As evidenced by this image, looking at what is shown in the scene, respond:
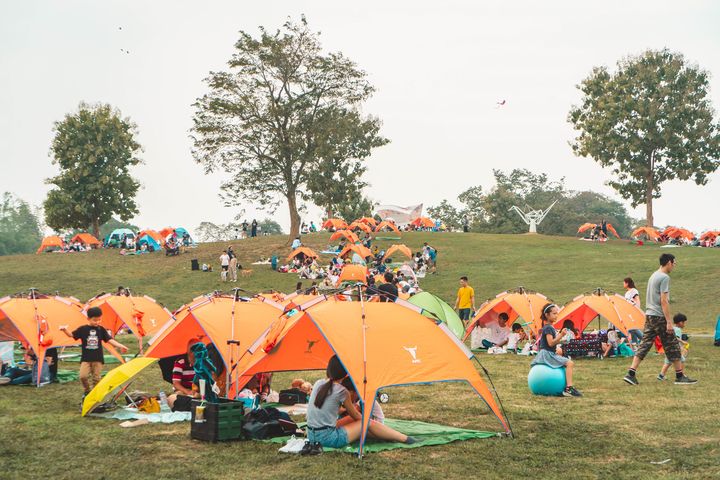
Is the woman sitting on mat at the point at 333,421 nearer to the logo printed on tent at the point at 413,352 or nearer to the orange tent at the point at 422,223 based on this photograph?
the logo printed on tent at the point at 413,352

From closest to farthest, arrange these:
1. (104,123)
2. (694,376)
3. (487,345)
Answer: (694,376) → (487,345) → (104,123)

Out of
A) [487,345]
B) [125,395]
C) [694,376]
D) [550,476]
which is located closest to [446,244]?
[487,345]

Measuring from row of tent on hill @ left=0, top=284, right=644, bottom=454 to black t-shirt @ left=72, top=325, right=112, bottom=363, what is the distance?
0.76m

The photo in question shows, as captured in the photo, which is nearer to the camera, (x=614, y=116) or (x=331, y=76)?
(x=331, y=76)

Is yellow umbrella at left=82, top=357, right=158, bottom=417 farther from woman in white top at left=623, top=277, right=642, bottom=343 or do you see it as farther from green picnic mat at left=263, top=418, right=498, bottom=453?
woman in white top at left=623, top=277, right=642, bottom=343

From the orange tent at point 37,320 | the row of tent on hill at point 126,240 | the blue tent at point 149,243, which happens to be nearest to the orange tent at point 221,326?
the orange tent at point 37,320

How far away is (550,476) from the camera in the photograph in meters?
7.23

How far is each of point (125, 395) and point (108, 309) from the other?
955 cm

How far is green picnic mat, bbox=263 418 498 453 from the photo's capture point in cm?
846

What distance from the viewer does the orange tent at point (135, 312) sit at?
63.2 feet

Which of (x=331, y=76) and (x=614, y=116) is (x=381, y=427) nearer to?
(x=331, y=76)

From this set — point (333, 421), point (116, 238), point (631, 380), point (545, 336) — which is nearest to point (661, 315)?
point (631, 380)

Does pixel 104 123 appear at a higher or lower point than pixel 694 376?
higher

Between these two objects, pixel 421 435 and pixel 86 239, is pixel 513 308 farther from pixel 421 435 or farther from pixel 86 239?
pixel 86 239
